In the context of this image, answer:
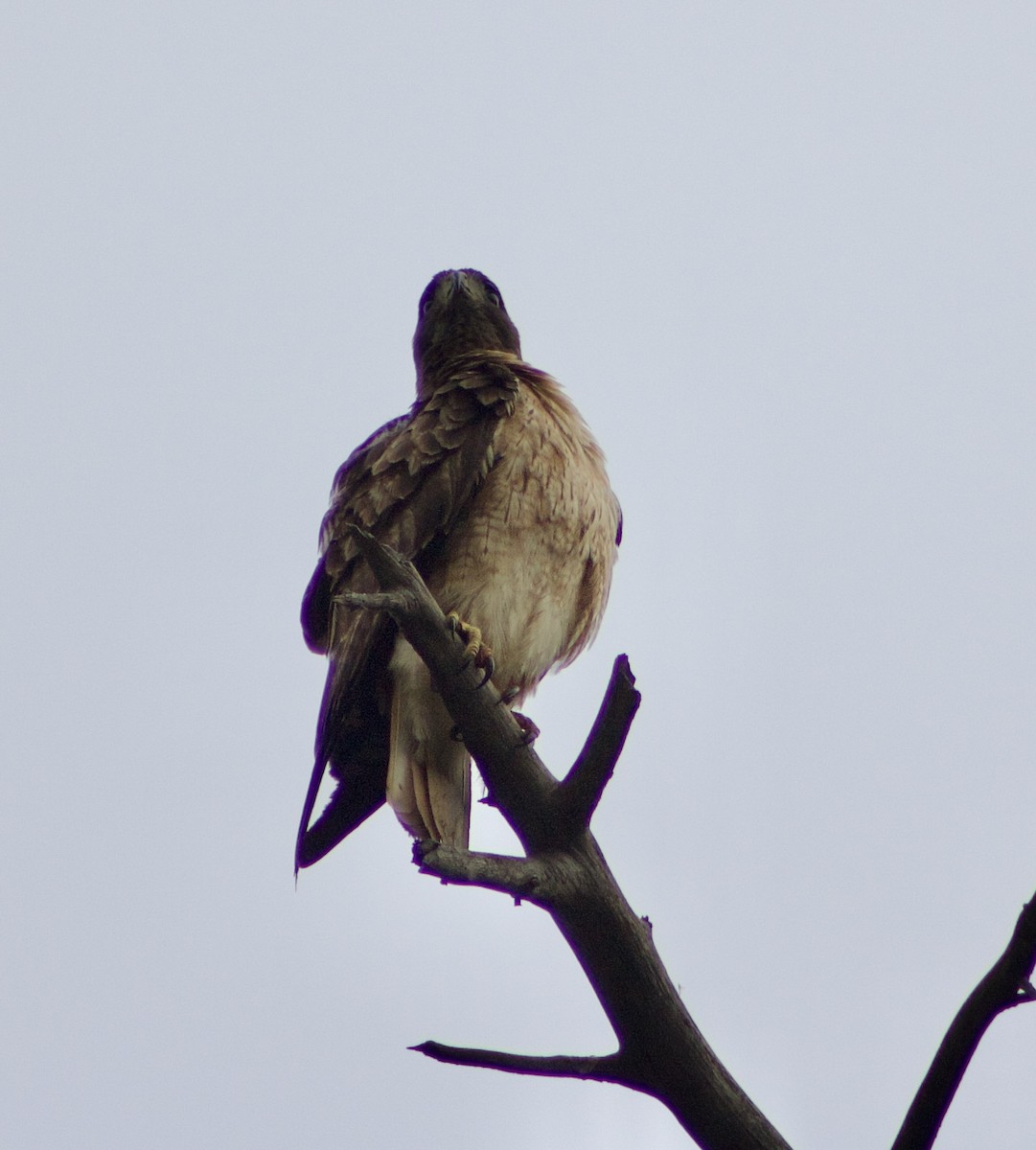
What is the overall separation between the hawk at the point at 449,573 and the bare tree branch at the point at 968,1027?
2089 mm

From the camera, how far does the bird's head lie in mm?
6262

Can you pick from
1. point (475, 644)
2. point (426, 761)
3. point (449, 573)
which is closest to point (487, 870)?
point (475, 644)

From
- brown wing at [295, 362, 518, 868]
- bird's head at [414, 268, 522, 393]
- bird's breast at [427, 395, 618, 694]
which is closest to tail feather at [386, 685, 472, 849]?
brown wing at [295, 362, 518, 868]

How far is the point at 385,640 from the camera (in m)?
4.74

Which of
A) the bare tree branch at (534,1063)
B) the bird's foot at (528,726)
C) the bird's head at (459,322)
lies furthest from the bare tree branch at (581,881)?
the bird's head at (459,322)

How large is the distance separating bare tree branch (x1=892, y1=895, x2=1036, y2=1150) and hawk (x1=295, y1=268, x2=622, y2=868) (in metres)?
2.09

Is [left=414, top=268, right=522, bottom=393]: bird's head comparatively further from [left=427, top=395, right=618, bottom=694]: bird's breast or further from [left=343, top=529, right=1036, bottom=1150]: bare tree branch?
[left=343, top=529, right=1036, bottom=1150]: bare tree branch

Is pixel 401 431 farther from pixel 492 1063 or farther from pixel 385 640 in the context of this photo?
pixel 492 1063

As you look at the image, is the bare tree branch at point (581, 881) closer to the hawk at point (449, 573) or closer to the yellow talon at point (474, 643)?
the yellow talon at point (474, 643)

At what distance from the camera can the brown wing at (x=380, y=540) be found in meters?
4.74

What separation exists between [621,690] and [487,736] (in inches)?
25.7

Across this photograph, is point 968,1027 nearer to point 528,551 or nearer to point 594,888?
point 594,888

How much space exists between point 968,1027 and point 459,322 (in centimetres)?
428

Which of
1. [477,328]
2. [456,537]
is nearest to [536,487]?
[456,537]
